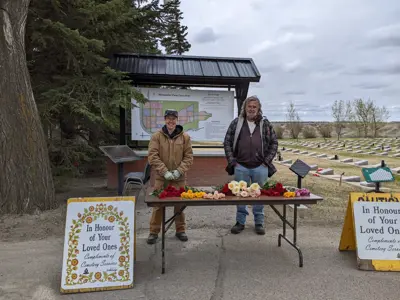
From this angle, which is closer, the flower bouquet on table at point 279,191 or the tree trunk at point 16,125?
the flower bouquet on table at point 279,191

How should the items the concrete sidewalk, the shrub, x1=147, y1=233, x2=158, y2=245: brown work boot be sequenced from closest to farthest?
the concrete sidewalk, x1=147, y1=233, x2=158, y2=245: brown work boot, the shrub

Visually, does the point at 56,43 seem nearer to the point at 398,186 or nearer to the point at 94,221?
the point at 94,221

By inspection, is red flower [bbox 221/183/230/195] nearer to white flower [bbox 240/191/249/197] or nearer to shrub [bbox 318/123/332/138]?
white flower [bbox 240/191/249/197]

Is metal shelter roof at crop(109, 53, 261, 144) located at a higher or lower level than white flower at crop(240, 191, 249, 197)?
higher

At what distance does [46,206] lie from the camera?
16.5 feet

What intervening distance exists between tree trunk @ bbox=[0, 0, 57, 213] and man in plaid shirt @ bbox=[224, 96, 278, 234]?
113 inches

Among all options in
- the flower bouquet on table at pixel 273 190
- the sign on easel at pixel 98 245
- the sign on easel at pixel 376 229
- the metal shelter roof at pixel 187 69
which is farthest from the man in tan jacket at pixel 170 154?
the metal shelter roof at pixel 187 69

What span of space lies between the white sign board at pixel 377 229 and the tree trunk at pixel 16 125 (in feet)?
14.1

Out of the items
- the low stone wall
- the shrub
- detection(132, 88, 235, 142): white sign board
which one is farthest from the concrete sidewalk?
the shrub

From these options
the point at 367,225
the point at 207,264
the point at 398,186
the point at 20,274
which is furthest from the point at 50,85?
the point at 398,186

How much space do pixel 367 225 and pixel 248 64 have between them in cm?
500

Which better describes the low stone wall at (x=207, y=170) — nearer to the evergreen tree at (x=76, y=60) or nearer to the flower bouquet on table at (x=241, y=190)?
the evergreen tree at (x=76, y=60)

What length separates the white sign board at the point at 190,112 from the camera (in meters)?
7.22

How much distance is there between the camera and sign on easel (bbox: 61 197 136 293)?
2980mm
